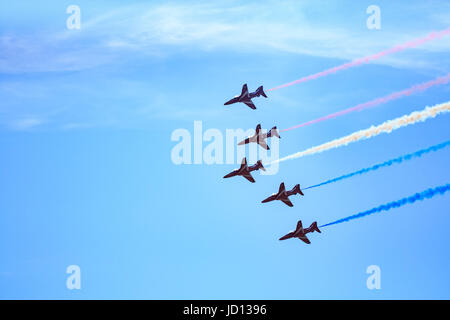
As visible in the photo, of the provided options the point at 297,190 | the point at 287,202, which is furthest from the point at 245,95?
the point at 287,202

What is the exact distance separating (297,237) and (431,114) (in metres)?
26.0

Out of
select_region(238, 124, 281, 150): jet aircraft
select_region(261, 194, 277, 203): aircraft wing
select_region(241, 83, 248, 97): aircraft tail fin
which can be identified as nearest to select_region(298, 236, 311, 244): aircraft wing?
select_region(261, 194, 277, 203): aircraft wing

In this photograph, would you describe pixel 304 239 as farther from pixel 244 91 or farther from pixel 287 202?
pixel 244 91

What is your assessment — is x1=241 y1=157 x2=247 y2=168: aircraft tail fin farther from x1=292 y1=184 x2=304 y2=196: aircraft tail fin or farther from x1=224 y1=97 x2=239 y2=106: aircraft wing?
x1=224 y1=97 x2=239 y2=106: aircraft wing

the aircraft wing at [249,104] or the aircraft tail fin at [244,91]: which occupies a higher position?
the aircraft tail fin at [244,91]

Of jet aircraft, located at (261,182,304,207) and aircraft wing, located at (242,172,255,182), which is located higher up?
aircraft wing, located at (242,172,255,182)

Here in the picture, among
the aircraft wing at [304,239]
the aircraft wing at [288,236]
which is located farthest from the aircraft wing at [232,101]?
the aircraft wing at [304,239]

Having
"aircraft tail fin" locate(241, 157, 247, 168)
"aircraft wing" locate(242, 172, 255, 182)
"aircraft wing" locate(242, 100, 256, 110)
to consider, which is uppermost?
"aircraft wing" locate(242, 100, 256, 110)

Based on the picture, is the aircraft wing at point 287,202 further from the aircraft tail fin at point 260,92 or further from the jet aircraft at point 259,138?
the aircraft tail fin at point 260,92

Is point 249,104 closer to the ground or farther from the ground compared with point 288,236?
farther from the ground
